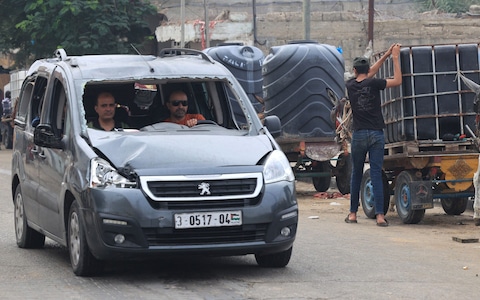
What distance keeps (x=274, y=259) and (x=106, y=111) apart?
194cm

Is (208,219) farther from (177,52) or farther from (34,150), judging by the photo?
(177,52)

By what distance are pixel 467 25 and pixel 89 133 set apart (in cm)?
3237

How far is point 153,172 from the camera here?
27.0 feet

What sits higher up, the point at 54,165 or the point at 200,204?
the point at 54,165

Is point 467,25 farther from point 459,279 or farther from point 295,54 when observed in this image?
point 459,279

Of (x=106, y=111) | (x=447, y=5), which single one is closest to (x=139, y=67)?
(x=106, y=111)

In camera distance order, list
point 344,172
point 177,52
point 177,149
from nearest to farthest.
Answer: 1. point 177,149
2. point 177,52
3. point 344,172

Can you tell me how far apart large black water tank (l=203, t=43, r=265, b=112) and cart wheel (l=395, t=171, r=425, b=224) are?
23.2ft

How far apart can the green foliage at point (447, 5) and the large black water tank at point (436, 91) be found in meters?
34.3

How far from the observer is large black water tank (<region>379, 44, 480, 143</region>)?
1322cm

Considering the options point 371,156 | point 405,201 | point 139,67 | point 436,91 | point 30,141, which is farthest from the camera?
point 405,201

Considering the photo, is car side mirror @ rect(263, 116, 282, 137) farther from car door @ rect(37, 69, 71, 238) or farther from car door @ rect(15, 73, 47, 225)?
car door @ rect(15, 73, 47, 225)

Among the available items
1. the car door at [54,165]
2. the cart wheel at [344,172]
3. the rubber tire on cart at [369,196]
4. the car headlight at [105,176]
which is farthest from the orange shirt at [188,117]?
the cart wheel at [344,172]

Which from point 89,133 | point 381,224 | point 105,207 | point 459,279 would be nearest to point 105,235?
point 105,207
